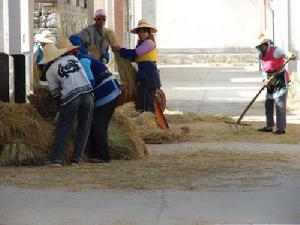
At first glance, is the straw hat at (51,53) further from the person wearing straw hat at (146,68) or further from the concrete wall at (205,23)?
the concrete wall at (205,23)

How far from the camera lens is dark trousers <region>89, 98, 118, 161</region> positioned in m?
11.7

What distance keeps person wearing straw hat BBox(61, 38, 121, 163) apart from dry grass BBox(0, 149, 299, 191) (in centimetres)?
24

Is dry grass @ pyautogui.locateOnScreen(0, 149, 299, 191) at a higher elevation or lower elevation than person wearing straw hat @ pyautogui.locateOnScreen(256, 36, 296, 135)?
lower

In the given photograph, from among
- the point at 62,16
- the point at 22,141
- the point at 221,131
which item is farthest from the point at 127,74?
the point at 62,16

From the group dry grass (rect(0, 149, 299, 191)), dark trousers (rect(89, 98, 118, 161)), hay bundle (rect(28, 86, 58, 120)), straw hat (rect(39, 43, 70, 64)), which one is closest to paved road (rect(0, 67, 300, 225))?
dry grass (rect(0, 149, 299, 191))

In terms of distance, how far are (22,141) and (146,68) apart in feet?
13.8

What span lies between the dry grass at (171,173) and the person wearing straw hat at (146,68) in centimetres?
284

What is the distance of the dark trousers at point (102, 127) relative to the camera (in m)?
11.7

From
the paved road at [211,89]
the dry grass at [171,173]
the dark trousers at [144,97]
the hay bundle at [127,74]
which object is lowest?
the paved road at [211,89]

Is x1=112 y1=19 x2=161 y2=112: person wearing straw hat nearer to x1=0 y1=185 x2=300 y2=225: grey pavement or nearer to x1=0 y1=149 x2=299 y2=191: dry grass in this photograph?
x1=0 y1=149 x2=299 y2=191: dry grass

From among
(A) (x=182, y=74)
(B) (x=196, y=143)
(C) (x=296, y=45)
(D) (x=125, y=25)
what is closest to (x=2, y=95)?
(B) (x=196, y=143)

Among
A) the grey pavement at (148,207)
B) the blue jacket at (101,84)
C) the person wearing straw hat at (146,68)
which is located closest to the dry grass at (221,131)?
the person wearing straw hat at (146,68)

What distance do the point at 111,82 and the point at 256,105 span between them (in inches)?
415

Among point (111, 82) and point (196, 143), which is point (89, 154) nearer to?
point (111, 82)
